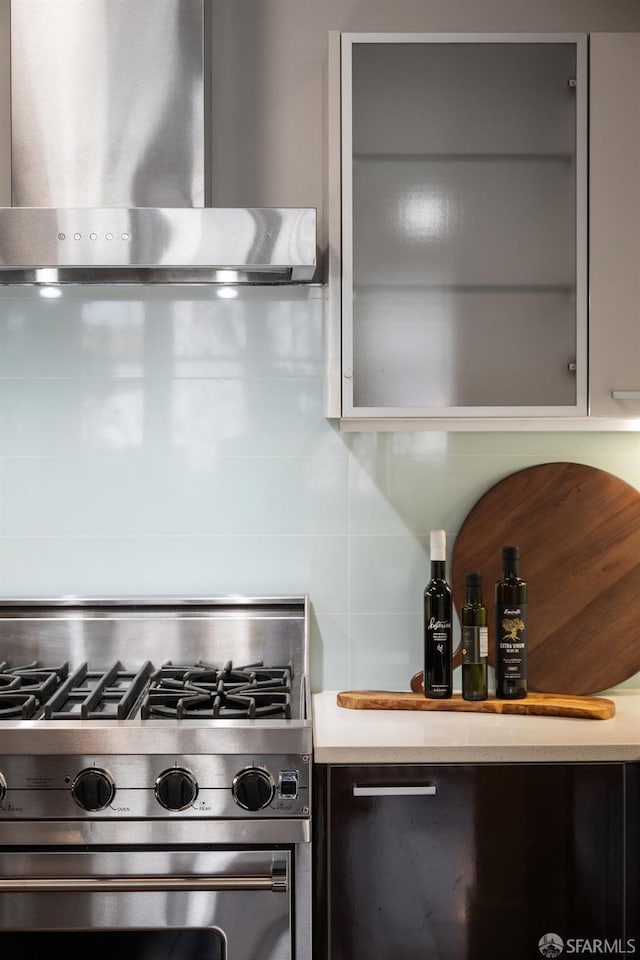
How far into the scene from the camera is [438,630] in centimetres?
184

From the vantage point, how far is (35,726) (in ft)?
4.94

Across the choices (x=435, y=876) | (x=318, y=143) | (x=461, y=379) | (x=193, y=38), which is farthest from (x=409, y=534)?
(x=193, y=38)

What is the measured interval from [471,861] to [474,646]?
0.43m

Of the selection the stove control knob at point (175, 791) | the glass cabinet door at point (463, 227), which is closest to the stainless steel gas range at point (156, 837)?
the stove control knob at point (175, 791)

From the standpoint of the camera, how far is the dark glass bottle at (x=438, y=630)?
1.84 m

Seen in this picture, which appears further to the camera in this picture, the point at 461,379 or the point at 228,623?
the point at 228,623

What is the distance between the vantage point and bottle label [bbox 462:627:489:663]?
1817 millimetres

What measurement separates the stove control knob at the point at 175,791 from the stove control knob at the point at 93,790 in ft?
0.27

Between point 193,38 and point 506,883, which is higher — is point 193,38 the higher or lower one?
the higher one

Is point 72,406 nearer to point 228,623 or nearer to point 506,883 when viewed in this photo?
point 228,623

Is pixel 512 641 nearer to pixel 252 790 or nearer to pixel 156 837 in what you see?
pixel 252 790

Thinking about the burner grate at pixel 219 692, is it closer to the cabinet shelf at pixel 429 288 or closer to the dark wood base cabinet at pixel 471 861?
the dark wood base cabinet at pixel 471 861

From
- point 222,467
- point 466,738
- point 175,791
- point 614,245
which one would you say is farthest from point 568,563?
point 175,791

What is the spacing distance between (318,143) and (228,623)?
112 centimetres
